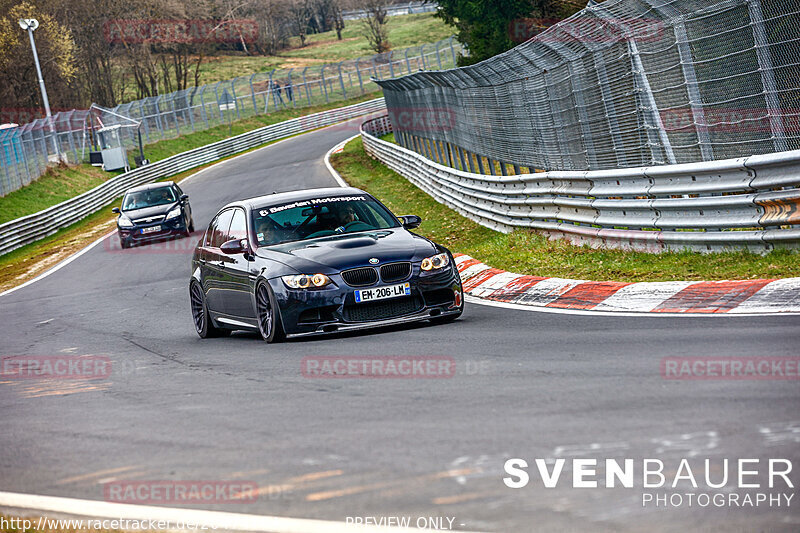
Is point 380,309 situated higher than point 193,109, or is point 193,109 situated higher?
point 193,109

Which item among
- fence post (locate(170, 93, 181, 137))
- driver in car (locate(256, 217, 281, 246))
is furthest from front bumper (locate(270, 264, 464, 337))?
fence post (locate(170, 93, 181, 137))

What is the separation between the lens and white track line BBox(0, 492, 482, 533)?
13.3 ft

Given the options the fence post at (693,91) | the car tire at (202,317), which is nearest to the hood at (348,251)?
the car tire at (202,317)

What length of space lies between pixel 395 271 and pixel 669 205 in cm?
353

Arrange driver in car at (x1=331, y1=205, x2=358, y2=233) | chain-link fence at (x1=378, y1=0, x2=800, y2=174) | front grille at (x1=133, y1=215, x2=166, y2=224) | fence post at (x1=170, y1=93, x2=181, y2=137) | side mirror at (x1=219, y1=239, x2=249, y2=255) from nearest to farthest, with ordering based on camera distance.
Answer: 1. chain-link fence at (x1=378, y1=0, x2=800, y2=174)
2. side mirror at (x1=219, y1=239, x2=249, y2=255)
3. driver in car at (x1=331, y1=205, x2=358, y2=233)
4. front grille at (x1=133, y1=215, x2=166, y2=224)
5. fence post at (x1=170, y1=93, x2=181, y2=137)

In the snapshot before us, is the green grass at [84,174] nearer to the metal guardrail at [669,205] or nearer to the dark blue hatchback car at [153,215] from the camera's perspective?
the dark blue hatchback car at [153,215]

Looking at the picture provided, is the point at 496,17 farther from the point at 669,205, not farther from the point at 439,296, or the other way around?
Answer: the point at 439,296

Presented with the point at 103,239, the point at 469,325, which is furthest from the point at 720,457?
the point at 103,239

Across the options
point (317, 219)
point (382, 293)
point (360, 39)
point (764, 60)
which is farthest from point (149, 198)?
point (360, 39)

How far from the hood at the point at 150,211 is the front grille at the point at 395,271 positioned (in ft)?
59.4

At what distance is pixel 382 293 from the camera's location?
9289 millimetres

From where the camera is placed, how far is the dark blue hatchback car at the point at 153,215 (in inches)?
1042

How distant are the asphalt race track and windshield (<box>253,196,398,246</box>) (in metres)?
1.18

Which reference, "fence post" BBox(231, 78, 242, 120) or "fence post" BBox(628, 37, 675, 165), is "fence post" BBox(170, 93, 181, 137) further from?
"fence post" BBox(628, 37, 675, 165)
